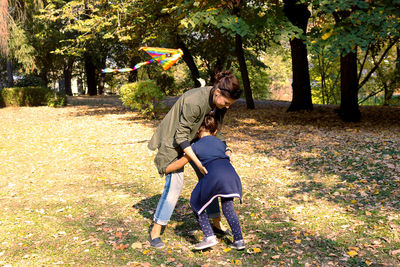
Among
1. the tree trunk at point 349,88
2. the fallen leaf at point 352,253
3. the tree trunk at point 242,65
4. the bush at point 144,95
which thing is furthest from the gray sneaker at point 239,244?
the tree trunk at point 242,65

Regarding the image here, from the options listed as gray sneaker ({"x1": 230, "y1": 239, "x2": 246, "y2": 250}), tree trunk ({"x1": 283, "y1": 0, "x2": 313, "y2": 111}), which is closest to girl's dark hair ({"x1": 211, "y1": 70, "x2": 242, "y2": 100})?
gray sneaker ({"x1": 230, "y1": 239, "x2": 246, "y2": 250})

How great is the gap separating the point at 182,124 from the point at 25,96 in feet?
59.3

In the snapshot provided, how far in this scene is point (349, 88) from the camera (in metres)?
11.3

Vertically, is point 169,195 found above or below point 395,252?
above

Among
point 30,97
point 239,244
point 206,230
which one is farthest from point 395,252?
point 30,97

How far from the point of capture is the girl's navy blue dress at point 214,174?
11.0 ft

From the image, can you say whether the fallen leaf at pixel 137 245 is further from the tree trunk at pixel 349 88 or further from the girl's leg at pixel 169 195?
the tree trunk at pixel 349 88

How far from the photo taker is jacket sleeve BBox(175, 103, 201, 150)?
3.24 m

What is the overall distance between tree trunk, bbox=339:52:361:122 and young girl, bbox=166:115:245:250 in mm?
8853

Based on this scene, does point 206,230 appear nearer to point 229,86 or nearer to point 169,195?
point 169,195

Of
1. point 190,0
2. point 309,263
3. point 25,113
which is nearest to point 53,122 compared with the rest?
point 25,113

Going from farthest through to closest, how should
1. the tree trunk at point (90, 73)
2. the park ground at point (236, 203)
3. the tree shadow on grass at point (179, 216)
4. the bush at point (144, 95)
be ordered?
the tree trunk at point (90, 73), the bush at point (144, 95), the tree shadow on grass at point (179, 216), the park ground at point (236, 203)

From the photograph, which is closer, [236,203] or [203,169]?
[203,169]

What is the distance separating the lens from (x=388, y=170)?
6168 mm
